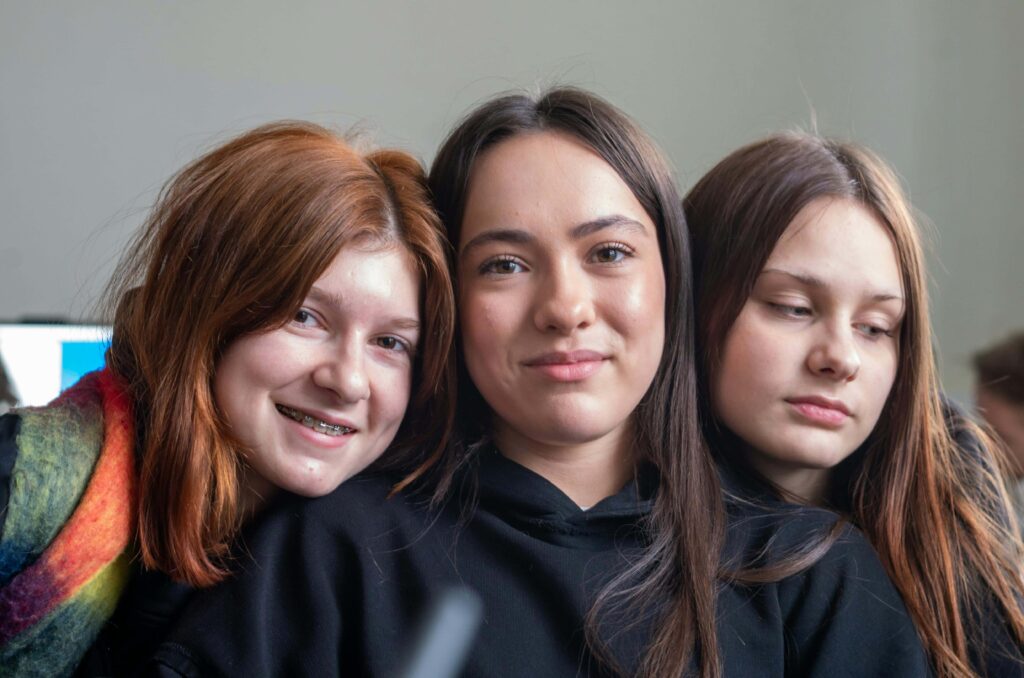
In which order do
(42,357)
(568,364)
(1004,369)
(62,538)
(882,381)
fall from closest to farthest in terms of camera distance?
(62,538) → (568,364) → (882,381) → (1004,369) → (42,357)

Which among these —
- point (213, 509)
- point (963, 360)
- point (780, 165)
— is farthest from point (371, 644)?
point (963, 360)

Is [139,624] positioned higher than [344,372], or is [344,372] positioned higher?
[344,372]

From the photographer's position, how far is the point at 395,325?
939 millimetres

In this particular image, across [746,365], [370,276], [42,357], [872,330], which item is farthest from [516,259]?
[42,357]

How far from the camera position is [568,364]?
36.9 inches

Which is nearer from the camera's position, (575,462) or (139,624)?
(139,624)

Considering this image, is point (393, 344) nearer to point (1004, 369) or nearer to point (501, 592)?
point (501, 592)

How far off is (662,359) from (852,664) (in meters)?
0.30

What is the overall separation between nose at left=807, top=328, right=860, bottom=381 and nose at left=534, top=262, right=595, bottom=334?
0.70ft

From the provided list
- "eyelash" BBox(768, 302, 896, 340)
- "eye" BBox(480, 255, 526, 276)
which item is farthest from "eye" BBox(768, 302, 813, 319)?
"eye" BBox(480, 255, 526, 276)

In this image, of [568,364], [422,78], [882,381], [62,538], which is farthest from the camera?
[422,78]

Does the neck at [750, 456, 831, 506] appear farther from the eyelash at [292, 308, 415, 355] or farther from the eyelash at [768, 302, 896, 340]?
the eyelash at [292, 308, 415, 355]

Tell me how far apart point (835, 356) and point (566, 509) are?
266 mm

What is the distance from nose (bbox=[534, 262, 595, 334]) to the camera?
36.1 inches
